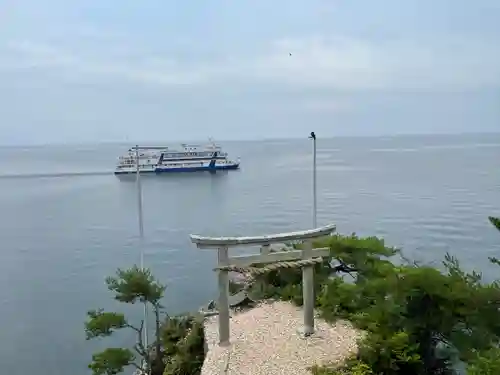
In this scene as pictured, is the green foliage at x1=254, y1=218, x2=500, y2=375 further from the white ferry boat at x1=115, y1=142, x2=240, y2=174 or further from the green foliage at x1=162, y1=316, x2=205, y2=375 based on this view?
the white ferry boat at x1=115, y1=142, x2=240, y2=174

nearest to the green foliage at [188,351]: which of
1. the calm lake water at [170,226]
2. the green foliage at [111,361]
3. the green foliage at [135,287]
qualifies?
the green foliage at [111,361]

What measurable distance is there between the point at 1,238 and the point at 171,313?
17149mm

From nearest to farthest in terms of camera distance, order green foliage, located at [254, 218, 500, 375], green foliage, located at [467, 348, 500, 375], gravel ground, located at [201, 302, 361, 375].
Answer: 1. green foliage, located at [467, 348, 500, 375]
2. green foliage, located at [254, 218, 500, 375]
3. gravel ground, located at [201, 302, 361, 375]

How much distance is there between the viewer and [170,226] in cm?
3008

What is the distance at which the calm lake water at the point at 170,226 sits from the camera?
16.4 m

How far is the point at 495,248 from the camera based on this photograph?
2216 cm

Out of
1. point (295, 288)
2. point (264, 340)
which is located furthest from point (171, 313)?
point (264, 340)

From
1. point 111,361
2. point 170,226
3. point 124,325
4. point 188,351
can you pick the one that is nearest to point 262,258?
point 188,351

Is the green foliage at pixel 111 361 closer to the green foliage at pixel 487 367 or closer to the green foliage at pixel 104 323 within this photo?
the green foliage at pixel 104 323

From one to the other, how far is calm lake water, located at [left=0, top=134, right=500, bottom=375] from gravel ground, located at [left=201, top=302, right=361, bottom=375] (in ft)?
21.8

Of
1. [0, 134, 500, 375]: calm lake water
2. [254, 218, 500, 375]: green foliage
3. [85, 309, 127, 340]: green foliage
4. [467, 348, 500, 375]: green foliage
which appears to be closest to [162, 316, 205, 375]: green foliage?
[85, 309, 127, 340]: green foliage

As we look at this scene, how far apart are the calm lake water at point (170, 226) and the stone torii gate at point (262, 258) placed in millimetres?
7449

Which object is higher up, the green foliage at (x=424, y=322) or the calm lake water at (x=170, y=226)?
the green foliage at (x=424, y=322)

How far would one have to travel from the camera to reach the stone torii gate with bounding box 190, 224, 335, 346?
7089mm
